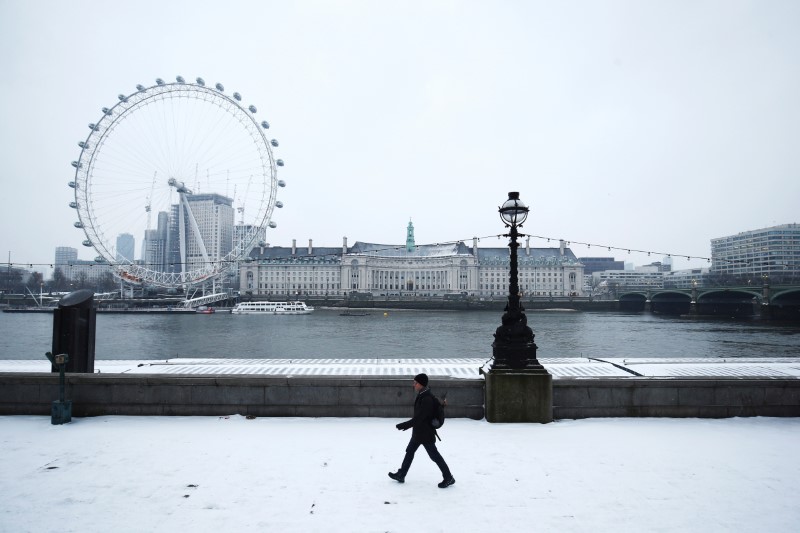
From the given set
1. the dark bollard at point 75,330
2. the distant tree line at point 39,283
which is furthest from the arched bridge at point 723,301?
the distant tree line at point 39,283

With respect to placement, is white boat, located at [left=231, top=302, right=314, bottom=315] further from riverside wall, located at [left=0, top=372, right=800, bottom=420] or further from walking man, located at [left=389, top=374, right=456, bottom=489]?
walking man, located at [left=389, top=374, right=456, bottom=489]

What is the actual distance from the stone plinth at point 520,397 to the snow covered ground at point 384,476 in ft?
1.02

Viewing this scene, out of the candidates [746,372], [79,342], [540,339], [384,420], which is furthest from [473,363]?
[540,339]

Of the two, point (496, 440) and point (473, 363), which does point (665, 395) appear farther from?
point (473, 363)

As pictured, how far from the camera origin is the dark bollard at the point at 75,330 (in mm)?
11867

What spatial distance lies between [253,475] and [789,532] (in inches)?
259

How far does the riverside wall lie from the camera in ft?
33.6

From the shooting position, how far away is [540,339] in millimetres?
49250

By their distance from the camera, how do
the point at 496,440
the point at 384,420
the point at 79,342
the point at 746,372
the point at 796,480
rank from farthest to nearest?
the point at 746,372 → the point at 79,342 → the point at 384,420 → the point at 496,440 → the point at 796,480

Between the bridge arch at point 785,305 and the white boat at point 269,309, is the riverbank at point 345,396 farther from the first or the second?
the white boat at point 269,309

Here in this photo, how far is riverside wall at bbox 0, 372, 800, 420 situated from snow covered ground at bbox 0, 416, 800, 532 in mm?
312

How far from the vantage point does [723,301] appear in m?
93.6

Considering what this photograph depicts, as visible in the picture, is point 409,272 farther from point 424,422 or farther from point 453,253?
point 424,422

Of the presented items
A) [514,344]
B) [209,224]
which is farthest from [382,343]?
[209,224]
